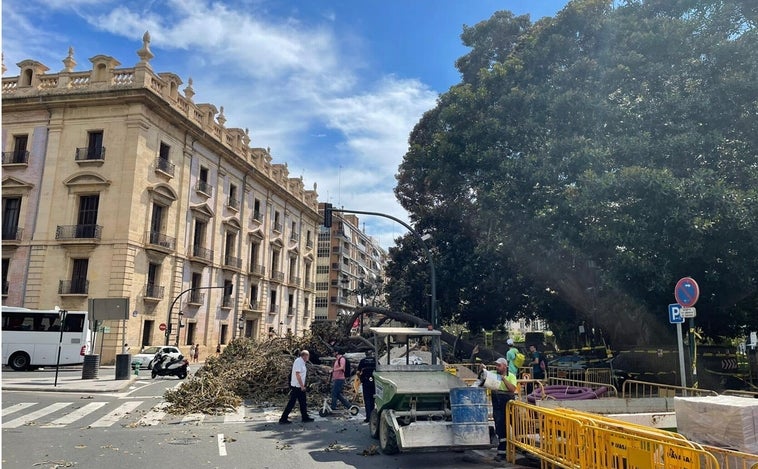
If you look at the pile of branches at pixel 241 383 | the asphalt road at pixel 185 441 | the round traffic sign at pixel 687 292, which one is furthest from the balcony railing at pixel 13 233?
the round traffic sign at pixel 687 292

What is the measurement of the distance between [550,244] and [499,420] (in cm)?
984

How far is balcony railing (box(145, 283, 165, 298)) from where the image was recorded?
106 feet

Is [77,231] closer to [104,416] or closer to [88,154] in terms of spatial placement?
[88,154]

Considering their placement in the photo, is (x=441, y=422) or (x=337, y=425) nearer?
(x=441, y=422)

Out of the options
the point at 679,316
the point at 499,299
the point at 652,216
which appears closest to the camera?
the point at 679,316

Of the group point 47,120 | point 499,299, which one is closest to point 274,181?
point 47,120

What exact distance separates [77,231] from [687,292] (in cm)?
3238

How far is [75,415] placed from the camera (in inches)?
482

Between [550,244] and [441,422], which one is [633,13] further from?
[441,422]

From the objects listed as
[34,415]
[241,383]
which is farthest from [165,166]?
[34,415]

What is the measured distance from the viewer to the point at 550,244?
17.2 m

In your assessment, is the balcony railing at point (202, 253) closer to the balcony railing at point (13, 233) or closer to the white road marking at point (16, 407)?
the balcony railing at point (13, 233)

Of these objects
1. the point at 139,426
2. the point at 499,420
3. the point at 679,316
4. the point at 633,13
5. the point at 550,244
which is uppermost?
the point at 633,13

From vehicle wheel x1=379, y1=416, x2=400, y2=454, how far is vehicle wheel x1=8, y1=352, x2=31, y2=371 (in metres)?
23.7
